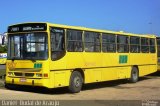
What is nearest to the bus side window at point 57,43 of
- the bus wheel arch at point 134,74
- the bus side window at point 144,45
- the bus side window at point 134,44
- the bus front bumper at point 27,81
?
the bus front bumper at point 27,81

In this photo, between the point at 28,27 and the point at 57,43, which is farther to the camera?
the point at 28,27

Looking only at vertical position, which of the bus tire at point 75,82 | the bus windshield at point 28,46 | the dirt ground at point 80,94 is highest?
the bus windshield at point 28,46

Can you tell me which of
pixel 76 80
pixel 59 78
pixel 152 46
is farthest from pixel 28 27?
pixel 152 46

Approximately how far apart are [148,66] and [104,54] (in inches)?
250

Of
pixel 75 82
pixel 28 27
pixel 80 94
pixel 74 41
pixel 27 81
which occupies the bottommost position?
pixel 80 94

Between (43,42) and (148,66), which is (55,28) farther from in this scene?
(148,66)

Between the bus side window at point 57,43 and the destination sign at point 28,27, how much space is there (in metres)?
0.40

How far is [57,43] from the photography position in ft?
56.2

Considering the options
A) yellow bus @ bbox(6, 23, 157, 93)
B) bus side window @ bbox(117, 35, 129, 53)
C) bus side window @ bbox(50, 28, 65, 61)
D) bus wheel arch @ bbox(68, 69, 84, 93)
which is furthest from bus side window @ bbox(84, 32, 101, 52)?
bus side window @ bbox(117, 35, 129, 53)

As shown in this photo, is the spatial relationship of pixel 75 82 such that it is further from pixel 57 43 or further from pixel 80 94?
pixel 57 43

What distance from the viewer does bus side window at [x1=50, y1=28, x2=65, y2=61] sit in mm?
16875

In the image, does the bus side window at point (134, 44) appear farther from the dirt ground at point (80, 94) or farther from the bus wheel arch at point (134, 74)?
the dirt ground at point (80, 94)

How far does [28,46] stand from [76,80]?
265 cm

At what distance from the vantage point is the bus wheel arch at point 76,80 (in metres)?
17.9
